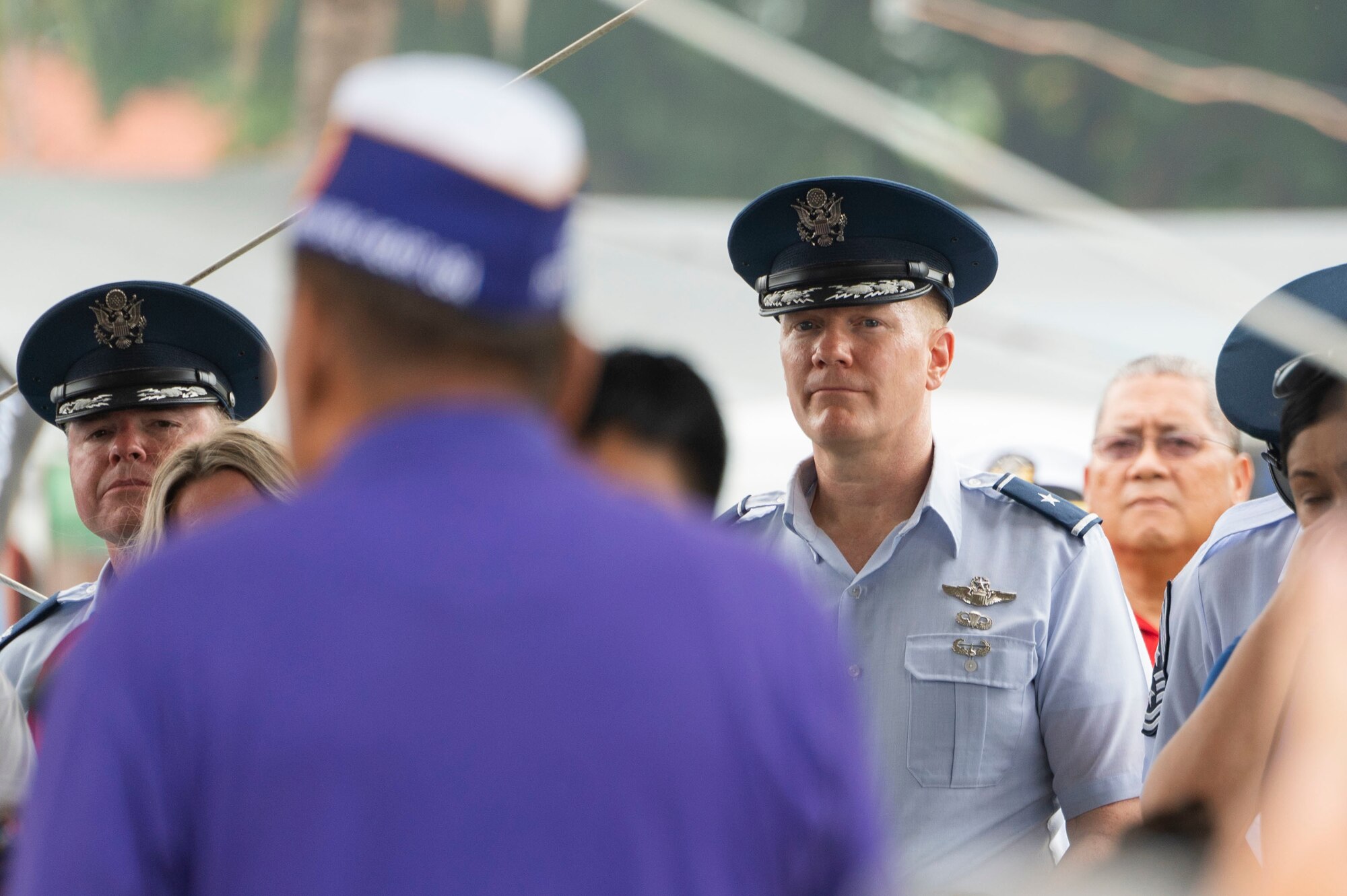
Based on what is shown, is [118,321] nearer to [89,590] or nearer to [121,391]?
[121,391]

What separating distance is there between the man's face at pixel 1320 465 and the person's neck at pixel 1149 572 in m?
1.92

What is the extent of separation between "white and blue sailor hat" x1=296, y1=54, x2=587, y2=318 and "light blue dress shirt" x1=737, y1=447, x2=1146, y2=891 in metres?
1.70

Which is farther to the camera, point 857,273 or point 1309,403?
point 857,273

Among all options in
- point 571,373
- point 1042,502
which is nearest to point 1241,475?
point 1042,502

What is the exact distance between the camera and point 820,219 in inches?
112

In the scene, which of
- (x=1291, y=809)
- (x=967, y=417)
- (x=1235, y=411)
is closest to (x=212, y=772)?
(x=1291, y=809)

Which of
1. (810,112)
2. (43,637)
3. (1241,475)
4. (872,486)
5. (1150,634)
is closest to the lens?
(872,486)

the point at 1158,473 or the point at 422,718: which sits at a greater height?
the point at 422,718

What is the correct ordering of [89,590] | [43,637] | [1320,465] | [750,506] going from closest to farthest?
1. [1320,465]
2. [750,506]
3. [43,637]
4. [89,590]

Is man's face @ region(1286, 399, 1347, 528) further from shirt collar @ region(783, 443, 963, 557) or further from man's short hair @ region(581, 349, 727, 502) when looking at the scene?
shirt collar @ region(783, 443, 963, 557)

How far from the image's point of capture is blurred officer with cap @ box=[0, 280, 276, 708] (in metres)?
3.10

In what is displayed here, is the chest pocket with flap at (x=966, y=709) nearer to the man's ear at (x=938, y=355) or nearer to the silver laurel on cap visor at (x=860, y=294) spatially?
the man's ear at (x=938, y=355)

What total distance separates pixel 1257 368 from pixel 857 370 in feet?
2.14

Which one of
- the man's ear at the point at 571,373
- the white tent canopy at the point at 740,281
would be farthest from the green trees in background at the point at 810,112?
the man's ear at the point at 571,373
